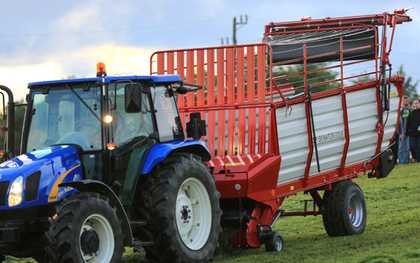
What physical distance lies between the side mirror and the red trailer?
84.6 inches

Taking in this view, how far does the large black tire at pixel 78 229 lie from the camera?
780 centimetres

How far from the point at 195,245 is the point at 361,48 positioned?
4.42m

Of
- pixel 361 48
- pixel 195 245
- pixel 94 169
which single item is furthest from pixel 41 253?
pixel 361 48

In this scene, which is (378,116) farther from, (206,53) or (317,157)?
(206,53)

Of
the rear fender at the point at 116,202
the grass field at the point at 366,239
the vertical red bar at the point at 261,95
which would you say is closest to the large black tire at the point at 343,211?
the grass field at the point at 366,239

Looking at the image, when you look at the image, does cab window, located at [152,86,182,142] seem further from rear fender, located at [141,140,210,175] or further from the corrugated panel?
the corrugated panel

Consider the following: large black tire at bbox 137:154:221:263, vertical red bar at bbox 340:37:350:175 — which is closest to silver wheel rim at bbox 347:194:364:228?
vertical red bar at bbox 340:37:350:175

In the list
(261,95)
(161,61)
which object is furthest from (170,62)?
(261,95)

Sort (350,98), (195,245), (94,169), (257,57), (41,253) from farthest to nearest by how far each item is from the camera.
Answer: (350,98) → (257,57) → (195,245) → (94,169) → (41,253)

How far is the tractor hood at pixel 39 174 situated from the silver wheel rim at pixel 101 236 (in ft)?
1.31

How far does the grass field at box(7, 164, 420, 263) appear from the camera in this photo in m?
9.74

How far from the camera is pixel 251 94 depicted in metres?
11.0

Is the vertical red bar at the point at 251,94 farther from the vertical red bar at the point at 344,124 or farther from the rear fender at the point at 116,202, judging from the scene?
the rear fender at the point at 116,202

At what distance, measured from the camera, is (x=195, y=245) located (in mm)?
9586
